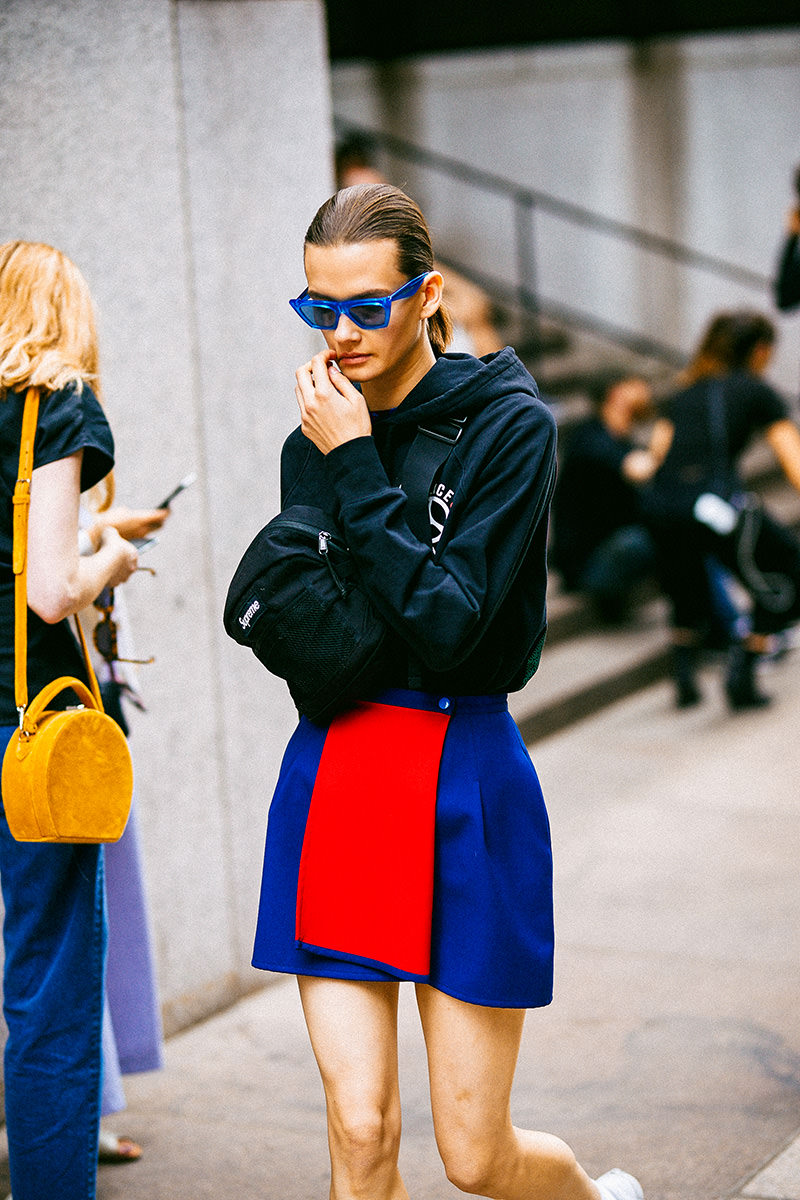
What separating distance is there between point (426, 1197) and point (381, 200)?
6.92 ft

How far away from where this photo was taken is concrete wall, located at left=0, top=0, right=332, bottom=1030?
3.89 metres

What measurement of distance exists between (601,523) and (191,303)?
4.89m

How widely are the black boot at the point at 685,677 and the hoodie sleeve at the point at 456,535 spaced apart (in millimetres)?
5523

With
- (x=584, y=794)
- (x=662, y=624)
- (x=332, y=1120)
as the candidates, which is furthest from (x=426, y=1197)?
(x=662, y=624)

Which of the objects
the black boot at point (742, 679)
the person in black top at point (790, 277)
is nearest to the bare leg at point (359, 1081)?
the black boot at point (742, 679)

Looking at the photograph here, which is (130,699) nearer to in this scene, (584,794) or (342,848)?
(342,848)

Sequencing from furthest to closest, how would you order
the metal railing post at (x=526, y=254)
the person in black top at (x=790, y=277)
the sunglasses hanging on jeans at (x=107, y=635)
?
the metal railing post at (x=526, y=254) → the person in black top at (x=790, y=277) → the sunglasses hanging on jeans at (x=107, y=635)

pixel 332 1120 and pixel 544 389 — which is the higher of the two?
pixel 332 1120

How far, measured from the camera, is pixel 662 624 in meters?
9.18

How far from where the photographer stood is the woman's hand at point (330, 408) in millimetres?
2418

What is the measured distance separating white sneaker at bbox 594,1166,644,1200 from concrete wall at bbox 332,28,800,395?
35.5 feet

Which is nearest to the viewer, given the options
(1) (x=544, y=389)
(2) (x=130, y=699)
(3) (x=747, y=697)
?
(2) (x=130, y=699)

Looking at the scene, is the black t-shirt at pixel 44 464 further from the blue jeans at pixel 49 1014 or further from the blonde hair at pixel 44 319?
the blue jeans at pixel 49 1014

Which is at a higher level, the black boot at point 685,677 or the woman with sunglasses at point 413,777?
the woman with sunglasses at point 413,777
